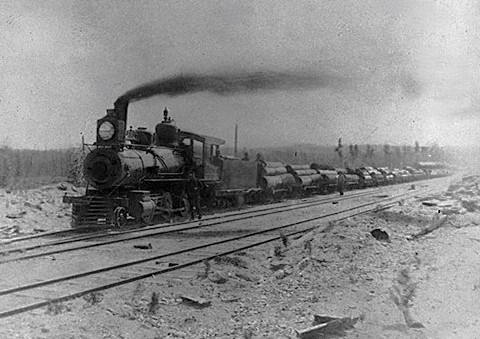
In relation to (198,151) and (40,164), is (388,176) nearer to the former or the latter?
(40,164)

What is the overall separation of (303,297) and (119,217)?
8448 millimetres

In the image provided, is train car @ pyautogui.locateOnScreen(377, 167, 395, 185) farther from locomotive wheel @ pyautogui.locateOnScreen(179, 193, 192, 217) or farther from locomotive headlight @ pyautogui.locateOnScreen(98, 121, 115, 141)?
locomotive headlight @ pyautogui.locateOnScreen(98, 121, 115, 141)

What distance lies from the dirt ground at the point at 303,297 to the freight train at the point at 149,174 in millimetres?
5207

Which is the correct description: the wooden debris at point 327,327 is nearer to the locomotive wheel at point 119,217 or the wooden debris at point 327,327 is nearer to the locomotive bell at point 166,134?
the locomotive wheel at point 119,217

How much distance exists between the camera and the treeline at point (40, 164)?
30.6 meters

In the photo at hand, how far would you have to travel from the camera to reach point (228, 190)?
2120 cm

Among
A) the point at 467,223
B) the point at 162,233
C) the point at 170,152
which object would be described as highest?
the point at 170,152

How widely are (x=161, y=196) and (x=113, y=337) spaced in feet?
34.6

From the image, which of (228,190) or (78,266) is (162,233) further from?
(228,190)

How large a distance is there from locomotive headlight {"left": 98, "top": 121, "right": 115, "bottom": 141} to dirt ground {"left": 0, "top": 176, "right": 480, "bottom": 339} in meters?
6.06

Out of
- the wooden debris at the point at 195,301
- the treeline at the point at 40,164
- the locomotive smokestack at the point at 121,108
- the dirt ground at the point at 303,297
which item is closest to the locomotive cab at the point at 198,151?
the locomotive smokestack at the point at 121,108

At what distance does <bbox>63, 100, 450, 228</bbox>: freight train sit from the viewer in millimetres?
13875

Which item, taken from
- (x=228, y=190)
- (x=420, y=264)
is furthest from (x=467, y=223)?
(x=228, y=190)

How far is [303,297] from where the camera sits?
675cm
